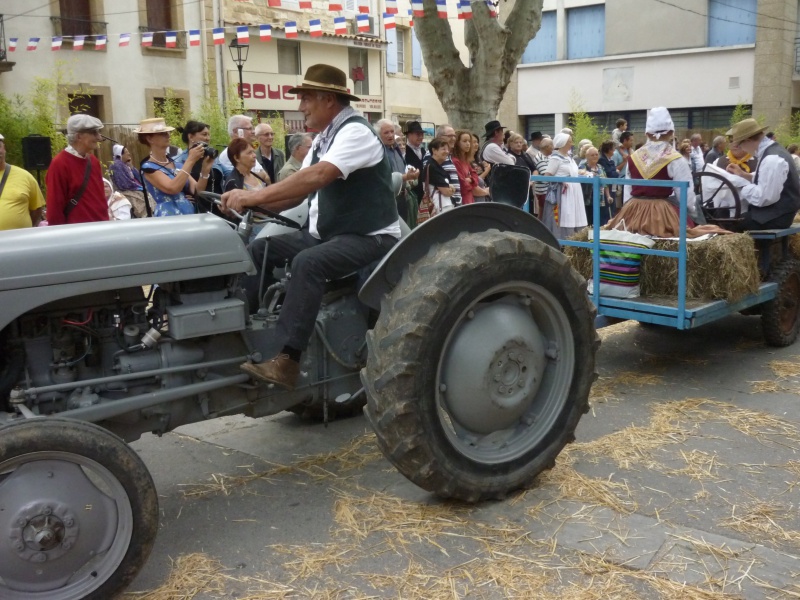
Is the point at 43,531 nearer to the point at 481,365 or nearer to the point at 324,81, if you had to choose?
the point at 481,365

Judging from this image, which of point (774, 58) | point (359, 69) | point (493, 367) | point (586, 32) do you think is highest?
point (586, 32)

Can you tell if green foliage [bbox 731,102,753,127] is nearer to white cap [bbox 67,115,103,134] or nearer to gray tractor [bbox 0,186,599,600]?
white cap [bbox 67,115,103,134]

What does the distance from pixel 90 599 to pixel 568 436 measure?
85.8 inches

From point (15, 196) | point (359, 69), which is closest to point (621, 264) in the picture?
point (15, 196)

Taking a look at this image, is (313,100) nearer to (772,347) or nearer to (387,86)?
(772,347)

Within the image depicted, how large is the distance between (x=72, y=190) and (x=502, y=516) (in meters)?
3.88

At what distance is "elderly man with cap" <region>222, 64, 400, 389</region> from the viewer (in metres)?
3.57

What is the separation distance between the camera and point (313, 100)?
12.9ft

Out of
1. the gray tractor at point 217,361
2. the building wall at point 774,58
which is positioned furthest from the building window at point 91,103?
the building wall at point 774,58

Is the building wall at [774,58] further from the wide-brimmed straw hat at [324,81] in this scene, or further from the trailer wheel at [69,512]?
the trailer wheel at [69,512]

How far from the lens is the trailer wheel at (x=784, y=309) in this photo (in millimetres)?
6262

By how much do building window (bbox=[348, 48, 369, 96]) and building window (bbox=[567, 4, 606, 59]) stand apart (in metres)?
8.02

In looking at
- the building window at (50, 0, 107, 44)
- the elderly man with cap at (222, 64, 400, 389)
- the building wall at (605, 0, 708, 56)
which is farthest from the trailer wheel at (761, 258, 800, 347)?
the building wall at (605, 0, 708, 56)

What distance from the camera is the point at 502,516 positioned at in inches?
139
